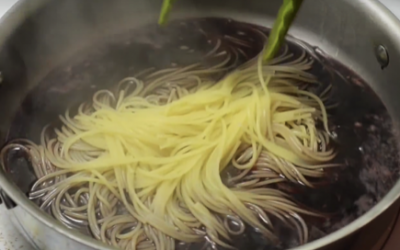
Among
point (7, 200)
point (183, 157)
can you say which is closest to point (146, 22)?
point (183, 157)

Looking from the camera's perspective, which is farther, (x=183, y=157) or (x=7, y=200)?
(x=183, y=157)

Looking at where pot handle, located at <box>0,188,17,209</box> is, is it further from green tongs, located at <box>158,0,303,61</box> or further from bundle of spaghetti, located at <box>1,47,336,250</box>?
green tongs, located at <box>158,0,303,61</box>

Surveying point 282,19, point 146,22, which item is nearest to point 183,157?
point 282,19

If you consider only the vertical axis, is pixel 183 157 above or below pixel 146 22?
below

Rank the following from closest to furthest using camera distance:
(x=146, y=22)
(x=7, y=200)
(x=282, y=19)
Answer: (x=7, y=200) < (x=282, y=19) < (x=146, y=22)

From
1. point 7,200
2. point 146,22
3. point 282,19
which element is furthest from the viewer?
point 146,22

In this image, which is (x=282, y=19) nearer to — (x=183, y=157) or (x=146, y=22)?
(x=183, y=157)

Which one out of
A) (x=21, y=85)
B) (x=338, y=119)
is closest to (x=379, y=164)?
(x=338, y=119)

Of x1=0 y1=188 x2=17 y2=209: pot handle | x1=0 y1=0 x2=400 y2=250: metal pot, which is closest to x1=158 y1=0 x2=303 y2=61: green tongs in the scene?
x1=0 y1=0 x2=400 y2=250: metal pot
